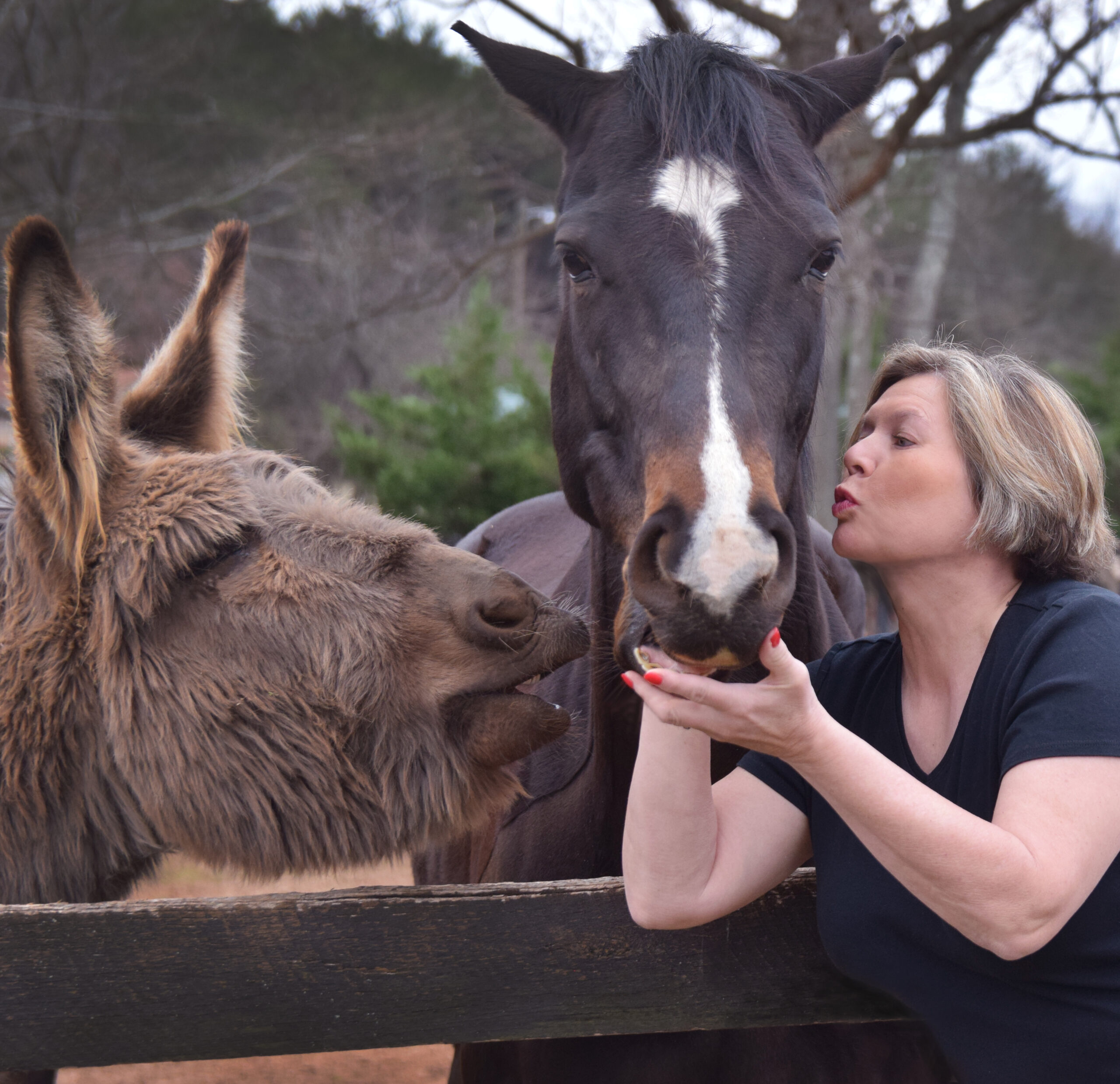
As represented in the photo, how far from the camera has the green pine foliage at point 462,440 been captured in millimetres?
11164

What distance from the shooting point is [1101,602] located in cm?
165

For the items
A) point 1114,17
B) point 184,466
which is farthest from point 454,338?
point 184,466

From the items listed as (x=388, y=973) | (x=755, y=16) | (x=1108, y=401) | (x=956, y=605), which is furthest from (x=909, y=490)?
(x=1108, y=401)

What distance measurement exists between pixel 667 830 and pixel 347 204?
13227 mm

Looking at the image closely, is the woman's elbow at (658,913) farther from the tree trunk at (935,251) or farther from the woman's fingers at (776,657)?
the tree trunk at (935,251)

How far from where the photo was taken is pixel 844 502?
1895mm

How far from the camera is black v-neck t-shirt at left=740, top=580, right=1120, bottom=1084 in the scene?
150 centimetres

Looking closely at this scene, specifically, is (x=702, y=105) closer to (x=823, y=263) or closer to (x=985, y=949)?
(x=823, y=263)

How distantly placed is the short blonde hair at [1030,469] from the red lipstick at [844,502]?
0.21 metres

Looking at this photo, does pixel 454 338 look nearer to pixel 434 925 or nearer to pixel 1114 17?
pixel 1114 17

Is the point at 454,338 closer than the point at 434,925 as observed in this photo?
No

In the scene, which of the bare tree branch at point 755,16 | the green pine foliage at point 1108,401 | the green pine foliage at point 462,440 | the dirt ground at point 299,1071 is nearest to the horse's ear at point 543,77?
the dirt ground at point 299,1071

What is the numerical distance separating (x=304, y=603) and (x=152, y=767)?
1.29 feet

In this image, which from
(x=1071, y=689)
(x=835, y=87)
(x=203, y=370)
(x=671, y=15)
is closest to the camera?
(x=1071, y=689)
